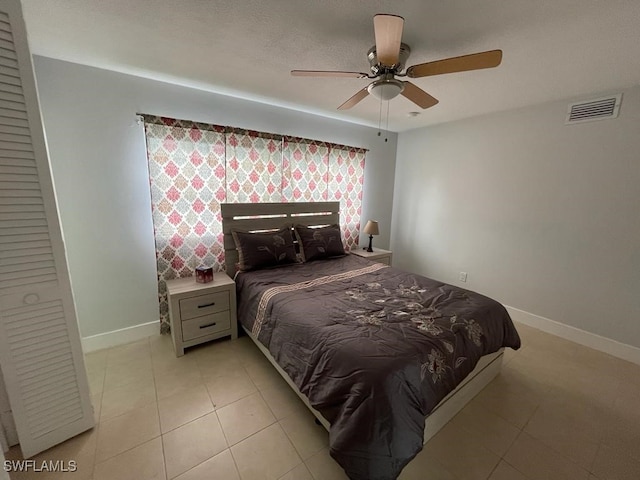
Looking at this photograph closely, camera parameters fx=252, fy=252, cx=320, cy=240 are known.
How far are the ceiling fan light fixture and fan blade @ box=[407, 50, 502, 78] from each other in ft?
0.28

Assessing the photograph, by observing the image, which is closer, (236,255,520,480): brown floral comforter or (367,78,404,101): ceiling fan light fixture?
(236,255,520,480): brown floral comforter

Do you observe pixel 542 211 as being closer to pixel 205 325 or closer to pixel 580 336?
pixel 580 336

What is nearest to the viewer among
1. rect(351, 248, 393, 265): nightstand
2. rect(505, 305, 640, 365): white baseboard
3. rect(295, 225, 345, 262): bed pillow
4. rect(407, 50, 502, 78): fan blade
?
rect(407, 50, 502, 78): fan blade

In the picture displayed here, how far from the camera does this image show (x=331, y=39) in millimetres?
1587

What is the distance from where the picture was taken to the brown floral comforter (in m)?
1.11

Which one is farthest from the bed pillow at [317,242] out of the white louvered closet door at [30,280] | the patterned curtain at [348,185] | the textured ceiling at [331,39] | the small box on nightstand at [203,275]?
A: the white louvered closet door at [30,280]

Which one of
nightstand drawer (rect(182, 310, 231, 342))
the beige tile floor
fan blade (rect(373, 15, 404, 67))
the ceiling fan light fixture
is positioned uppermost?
fan blade (rect(373, 15, 404, 67))

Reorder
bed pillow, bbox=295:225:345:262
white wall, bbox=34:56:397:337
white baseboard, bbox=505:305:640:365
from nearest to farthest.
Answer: white wall, bbox=34:56:397:337
white baseboard, bbox=505:305:640:365
bed pillow, bbox=295:225:345:262

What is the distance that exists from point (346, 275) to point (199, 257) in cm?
152

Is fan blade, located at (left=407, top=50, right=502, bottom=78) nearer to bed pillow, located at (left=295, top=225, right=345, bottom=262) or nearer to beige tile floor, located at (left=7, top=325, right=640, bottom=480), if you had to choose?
bed pillow, located at (left=295, top=225, right=345, bottom=262)

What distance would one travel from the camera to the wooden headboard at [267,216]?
2637 mm

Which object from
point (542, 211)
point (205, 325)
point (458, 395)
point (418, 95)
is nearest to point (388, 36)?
point (418, 95)

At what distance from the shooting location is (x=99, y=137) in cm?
208

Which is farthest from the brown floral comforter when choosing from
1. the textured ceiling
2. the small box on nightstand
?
the textured ceiling
